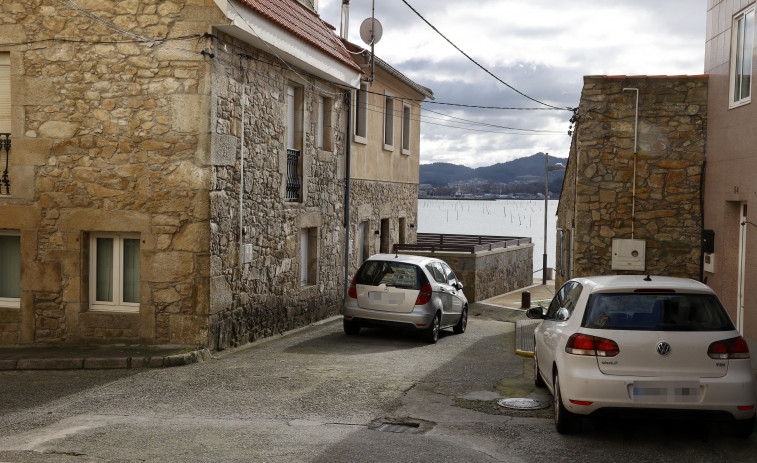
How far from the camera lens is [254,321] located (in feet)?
46.5

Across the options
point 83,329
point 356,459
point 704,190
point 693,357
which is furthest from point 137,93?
point 704,190

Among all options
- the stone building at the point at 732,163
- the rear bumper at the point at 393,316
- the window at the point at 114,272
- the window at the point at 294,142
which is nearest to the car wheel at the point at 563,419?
the stone building at the point at 732,163

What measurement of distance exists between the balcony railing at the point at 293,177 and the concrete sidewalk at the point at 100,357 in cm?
482

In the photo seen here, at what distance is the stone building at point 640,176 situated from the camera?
14.9 metres

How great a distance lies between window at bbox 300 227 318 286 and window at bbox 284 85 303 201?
1.31m

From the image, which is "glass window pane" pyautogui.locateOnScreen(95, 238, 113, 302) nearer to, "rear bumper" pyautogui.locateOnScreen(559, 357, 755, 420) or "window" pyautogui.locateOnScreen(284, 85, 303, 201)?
"window" pyautogui.locateOnScreen(284, 85, 303, 201)

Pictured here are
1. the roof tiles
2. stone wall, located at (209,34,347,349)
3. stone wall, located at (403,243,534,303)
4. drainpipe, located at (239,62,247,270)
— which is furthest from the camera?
stone wall, located at (403,243,534,303)

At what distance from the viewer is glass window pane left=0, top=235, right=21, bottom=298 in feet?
43.0

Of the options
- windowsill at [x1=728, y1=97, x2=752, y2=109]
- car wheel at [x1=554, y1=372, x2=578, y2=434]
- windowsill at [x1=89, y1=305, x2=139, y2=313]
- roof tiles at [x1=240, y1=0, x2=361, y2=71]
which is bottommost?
car wheel at [x1=554, y1=372, x2=578, y2=434]

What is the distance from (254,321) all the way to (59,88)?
507 cm

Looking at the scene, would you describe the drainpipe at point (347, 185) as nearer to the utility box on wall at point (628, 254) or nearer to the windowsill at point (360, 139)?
the windowsill at point (360, 139)

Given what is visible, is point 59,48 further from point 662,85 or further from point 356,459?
point 662,85

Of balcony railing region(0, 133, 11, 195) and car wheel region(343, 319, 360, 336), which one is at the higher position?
balcony railing region(0, 133, 11, 195)

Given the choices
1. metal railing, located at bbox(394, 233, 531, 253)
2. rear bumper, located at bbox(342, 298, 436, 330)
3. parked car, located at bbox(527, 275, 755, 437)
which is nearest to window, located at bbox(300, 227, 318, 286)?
rear bumper, located at bbox(342, 298, 436, 330)
